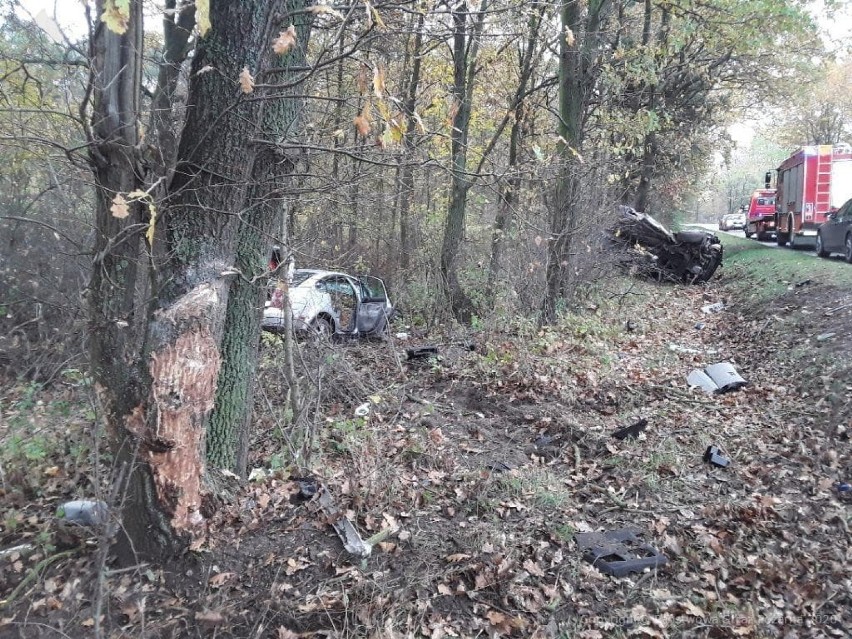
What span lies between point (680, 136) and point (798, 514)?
63.9ft

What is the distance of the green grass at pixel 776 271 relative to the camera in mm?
12266

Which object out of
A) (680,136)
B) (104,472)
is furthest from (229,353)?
(680,136)

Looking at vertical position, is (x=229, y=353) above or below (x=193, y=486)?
above

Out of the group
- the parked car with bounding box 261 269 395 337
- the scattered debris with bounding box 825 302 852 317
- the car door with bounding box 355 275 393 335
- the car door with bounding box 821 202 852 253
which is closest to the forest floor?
the scattered debris with bounding box 825 302 852 317

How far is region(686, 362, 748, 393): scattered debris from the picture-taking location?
25.0ft

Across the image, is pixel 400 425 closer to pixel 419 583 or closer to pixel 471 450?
pixel 471 450

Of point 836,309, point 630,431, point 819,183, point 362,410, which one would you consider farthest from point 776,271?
point 362,410

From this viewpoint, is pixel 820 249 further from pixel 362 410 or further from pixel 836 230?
pixel 362 410

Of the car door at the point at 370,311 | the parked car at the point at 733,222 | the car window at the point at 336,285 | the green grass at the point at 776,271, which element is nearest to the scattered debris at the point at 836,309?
the green grass at the point at 776,271

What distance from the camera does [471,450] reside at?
5.86m

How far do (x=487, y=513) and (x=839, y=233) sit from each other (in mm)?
14510

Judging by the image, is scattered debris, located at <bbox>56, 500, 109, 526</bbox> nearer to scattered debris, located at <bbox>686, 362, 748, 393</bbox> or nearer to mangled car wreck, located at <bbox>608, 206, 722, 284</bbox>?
scattered debris, located at <bbox>686, 362, 748, 393</bbox>

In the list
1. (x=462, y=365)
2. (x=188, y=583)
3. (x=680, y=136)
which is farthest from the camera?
(x=680, y=136)

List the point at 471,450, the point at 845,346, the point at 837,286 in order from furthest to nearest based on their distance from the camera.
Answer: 1. the point at 837,286
2. the point at 845,346
3. the point at 471,450
